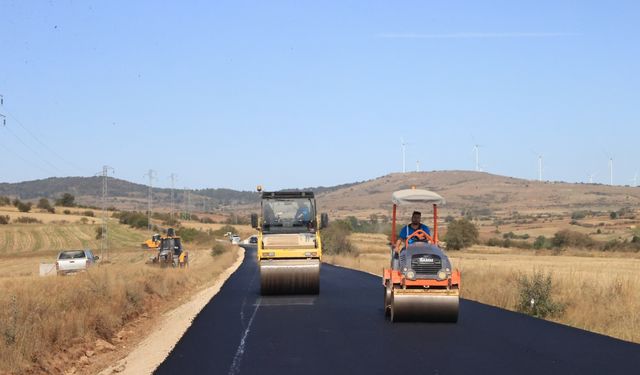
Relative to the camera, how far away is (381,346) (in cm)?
1302

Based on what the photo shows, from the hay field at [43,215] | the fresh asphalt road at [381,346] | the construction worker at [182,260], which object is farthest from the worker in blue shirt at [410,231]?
the hay field at [43,215]

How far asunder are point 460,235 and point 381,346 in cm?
7629

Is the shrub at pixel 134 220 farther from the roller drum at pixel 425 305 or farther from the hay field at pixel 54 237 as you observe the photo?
the roller drum at pixel 425 305

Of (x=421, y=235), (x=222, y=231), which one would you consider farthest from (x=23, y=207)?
(x=421, y=235)

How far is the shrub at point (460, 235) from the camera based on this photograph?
8794cm

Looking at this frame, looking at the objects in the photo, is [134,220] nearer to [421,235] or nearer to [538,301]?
[538,301]

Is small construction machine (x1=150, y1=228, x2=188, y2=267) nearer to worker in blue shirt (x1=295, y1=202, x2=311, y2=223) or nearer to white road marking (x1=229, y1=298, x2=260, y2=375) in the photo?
worker in blue shirt (x1=295, y1=202, x2=311, y2=223)

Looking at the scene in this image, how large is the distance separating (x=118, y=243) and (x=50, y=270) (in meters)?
53.1

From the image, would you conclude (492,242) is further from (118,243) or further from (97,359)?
(97,359)

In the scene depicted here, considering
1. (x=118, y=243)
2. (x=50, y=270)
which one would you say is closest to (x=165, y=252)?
(x=50, y=270)

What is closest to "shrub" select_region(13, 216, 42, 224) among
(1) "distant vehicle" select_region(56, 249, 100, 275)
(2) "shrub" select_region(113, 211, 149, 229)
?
(2) "shrub" select_region(113, 211, 149, 229)

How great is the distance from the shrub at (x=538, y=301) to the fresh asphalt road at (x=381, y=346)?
0.80 m

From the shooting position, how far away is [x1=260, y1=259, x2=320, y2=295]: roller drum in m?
24.1

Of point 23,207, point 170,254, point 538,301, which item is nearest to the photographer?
point 538,301
